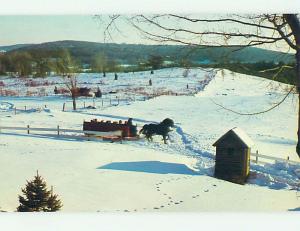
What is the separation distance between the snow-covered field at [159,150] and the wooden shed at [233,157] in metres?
0.06

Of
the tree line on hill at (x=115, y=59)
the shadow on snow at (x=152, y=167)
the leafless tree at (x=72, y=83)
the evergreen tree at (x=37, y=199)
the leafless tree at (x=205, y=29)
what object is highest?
the leafless tree at (x=205, y=29)

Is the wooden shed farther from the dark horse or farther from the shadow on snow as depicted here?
the dark horse

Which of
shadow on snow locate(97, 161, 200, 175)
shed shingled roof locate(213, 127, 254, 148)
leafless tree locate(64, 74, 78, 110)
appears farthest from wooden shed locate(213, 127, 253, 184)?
leafless tree locate(64, 74, 78, 110)

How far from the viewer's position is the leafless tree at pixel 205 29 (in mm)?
2779

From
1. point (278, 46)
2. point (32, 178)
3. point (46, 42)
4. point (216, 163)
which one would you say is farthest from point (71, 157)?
point (278, 46)

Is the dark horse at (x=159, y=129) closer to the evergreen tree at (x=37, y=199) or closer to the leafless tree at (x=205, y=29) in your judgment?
the leafless tree at (x=205, y=29)

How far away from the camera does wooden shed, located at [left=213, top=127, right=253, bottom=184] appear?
11.2 ft

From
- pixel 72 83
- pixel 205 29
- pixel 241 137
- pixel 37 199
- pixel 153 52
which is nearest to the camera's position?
pixel 205 29

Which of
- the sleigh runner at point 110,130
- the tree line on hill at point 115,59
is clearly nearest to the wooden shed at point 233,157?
the tree line on hill at point 115,59

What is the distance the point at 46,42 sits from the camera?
3354 millimetres

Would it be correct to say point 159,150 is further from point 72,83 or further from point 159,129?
point 72,83

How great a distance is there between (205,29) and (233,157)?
3.63 ft

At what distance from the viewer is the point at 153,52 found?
130 inches

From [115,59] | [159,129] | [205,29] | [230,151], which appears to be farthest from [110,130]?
[205,29]
